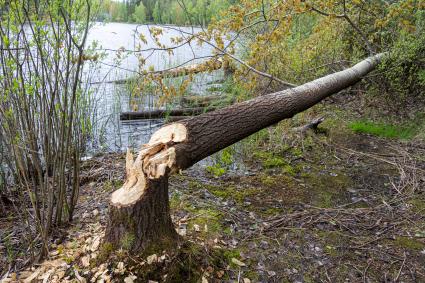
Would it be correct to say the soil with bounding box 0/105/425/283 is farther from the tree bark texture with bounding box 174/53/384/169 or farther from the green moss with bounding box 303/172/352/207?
the tree bark texture with bounding box 174/53/384/169

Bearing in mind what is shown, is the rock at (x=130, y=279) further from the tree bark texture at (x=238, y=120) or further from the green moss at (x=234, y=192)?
the green moss at (x=234, y=192)

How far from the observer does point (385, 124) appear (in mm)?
5598

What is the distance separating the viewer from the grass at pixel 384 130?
5.23m

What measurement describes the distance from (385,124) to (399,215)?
110 inches

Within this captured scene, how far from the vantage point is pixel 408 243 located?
2809mm

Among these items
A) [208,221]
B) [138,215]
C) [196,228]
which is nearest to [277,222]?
[208,221]

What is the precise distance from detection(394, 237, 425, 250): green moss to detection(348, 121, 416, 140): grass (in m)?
2.74

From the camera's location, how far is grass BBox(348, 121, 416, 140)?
206 inches

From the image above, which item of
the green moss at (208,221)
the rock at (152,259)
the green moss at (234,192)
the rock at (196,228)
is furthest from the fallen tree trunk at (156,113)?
the rock at (152,259)

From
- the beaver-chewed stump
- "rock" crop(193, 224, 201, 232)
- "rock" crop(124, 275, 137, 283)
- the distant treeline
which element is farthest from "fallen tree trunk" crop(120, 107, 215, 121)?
"rock" crop(124, 275, 137, 283)

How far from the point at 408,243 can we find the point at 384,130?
299 cm

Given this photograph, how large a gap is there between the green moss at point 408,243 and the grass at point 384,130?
274 centimetres

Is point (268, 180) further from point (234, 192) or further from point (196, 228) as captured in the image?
point (196, 228)

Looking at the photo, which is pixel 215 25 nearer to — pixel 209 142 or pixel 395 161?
pixel 209 142
